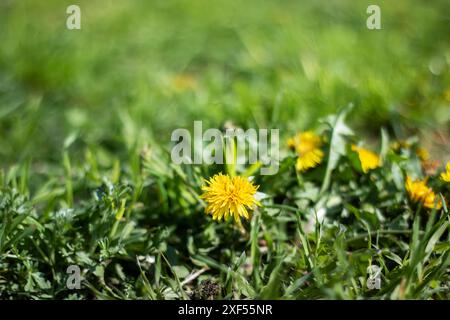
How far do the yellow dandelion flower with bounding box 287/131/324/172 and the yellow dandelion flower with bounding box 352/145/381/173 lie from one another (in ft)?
0.54

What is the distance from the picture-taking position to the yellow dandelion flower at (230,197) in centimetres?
178

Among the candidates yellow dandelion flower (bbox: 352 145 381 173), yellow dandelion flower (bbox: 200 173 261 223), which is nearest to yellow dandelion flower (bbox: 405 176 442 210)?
yellow dandelion flower (bbox: 352 145 381 173)

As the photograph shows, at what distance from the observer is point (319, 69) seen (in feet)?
10.3

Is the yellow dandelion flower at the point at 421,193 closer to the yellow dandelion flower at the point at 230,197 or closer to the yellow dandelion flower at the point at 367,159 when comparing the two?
the yellow dandelion flower at the point at 367,159

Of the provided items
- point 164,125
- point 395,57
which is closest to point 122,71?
point 164,125

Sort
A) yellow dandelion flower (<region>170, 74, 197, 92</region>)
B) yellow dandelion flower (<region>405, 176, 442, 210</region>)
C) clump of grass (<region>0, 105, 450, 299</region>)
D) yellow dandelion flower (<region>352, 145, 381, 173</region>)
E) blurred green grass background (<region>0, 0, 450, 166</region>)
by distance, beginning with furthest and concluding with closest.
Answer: yellow dandelion flower (<region>170, 74, 197, 92</region>) < blurred green grass background (<region>0, 0, 450, 166</region>) < yellow dandelion flower (<region>352, 145, 381, 173</region>) < yellow dandelion flower (<region>405, 176, 442, 210</region>) < clump of grass (<region>0, 105, 450, 299</region>)

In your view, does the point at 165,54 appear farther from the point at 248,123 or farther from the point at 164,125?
the point at 248,123

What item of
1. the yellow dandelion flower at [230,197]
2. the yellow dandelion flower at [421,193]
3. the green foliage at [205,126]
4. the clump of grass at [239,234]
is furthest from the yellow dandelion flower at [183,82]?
the yellow dandelion flower at [421,193]

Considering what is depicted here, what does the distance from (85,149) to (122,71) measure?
849 mm

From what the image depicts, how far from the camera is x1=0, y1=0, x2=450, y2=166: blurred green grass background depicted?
9.22 ft

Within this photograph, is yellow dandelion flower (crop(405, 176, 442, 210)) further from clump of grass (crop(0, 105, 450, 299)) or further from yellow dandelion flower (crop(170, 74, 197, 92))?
yellow dandelion flower (crop(170, 74, 197, 92))
